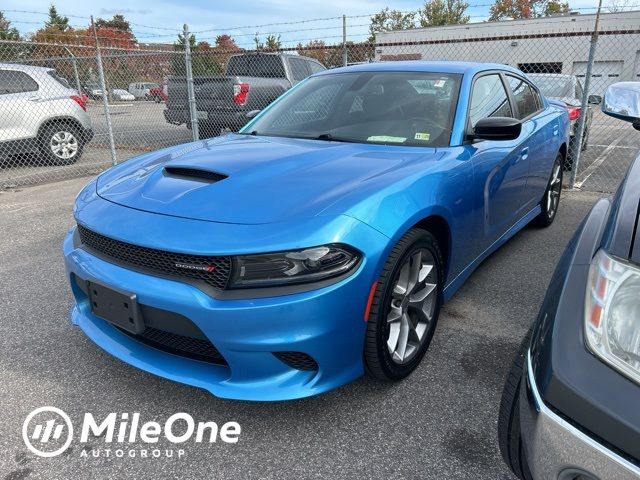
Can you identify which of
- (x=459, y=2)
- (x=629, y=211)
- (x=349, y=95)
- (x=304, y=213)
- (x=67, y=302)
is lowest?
(x=67, y=302)

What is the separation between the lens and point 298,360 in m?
1.93

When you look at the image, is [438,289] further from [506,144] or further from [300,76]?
[300,76]

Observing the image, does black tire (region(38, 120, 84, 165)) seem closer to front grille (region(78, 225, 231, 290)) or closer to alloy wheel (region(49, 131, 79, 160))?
alloy wheel (region(49, 131, 79, 160))

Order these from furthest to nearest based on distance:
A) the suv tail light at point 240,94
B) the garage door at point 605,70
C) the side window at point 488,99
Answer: the garage door at point 605,70 < the suv tail light at point 240,94 < the side window at point 488,99

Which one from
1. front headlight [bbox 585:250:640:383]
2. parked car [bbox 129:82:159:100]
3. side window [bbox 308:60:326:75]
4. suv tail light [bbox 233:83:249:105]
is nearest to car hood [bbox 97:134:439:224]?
front headlight [bbox 585:250:640:383]

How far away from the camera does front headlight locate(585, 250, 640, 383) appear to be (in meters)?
1.14

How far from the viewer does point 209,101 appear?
8.73m

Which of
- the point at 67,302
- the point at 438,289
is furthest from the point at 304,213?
the point at 67,302

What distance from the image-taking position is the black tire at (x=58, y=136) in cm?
828

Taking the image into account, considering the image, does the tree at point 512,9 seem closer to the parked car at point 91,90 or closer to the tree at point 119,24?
the tree at point 119,24

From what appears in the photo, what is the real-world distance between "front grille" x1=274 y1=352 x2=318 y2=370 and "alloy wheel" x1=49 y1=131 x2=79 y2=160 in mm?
8076

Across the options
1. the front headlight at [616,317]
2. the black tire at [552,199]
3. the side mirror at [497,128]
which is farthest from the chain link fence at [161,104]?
the front headlight at [616,317]

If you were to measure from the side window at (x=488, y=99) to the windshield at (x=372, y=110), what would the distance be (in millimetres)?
160

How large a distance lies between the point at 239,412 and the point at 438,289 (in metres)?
1.16
